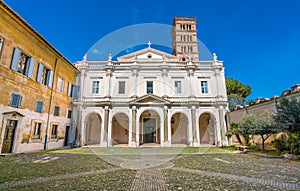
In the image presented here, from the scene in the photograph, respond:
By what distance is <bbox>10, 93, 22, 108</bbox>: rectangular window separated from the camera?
10852 mm

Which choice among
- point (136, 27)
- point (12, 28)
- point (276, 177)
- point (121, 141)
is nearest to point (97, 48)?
point (136, 27)

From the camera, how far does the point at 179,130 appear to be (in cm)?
2059

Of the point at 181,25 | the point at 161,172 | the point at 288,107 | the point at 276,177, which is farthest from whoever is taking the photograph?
the point at 181,25

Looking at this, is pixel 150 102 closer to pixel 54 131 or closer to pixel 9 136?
pixel 54 131

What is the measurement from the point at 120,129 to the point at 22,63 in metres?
12.8

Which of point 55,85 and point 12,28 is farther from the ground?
point 12,28

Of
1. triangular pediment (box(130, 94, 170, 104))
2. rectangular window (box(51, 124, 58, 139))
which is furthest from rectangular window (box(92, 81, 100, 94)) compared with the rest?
rectangular window (box(51, 124, 58, 139))

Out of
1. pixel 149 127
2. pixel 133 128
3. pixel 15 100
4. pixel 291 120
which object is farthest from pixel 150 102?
pixel 291 120

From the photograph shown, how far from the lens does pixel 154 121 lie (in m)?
20.6

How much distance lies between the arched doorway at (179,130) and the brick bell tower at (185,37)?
1082 inches

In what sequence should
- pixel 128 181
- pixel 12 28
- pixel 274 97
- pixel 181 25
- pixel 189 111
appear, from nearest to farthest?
pixel 128 181 → pixel 12 28 → pixel 274 97 → pixel 189 111 → pixel 181 25

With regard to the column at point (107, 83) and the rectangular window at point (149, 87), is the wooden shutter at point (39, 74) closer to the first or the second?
the column at point (107, 83)

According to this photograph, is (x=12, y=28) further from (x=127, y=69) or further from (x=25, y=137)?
(x=127, y=69)

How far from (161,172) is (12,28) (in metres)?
13.7
